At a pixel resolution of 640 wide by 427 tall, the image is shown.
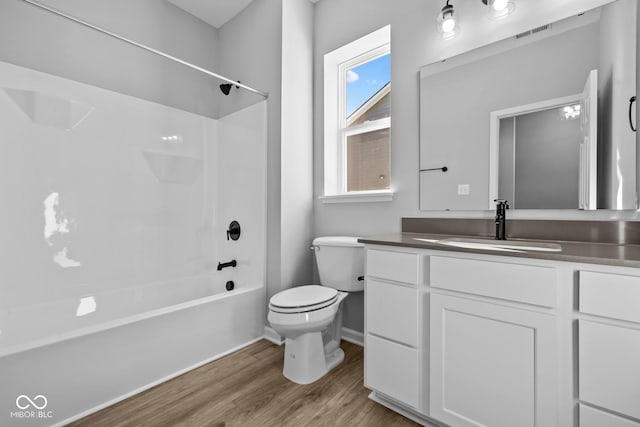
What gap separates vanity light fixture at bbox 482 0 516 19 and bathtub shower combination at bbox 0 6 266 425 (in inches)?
64.4

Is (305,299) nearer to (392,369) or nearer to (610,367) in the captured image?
(392,369)

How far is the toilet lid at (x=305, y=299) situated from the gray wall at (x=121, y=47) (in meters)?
1.96

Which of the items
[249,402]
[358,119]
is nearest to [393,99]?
[358,119]

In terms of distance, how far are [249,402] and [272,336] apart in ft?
2.19

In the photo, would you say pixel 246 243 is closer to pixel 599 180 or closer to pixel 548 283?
pixel 548 283

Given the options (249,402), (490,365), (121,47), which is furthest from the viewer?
(121,47)

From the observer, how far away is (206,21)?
273 cm

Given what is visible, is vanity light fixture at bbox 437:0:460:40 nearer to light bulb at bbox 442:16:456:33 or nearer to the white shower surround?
light bulb at bbox 442:16:456:33

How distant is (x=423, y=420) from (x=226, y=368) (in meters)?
1.17

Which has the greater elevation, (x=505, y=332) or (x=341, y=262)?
(x=341, y=262)

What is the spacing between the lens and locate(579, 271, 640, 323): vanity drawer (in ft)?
2.76

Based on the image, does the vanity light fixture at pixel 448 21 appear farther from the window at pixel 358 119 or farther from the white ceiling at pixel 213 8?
the white ceiling at pixel 213 8

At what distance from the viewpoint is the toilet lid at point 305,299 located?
1615mm

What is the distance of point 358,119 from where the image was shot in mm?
2418
